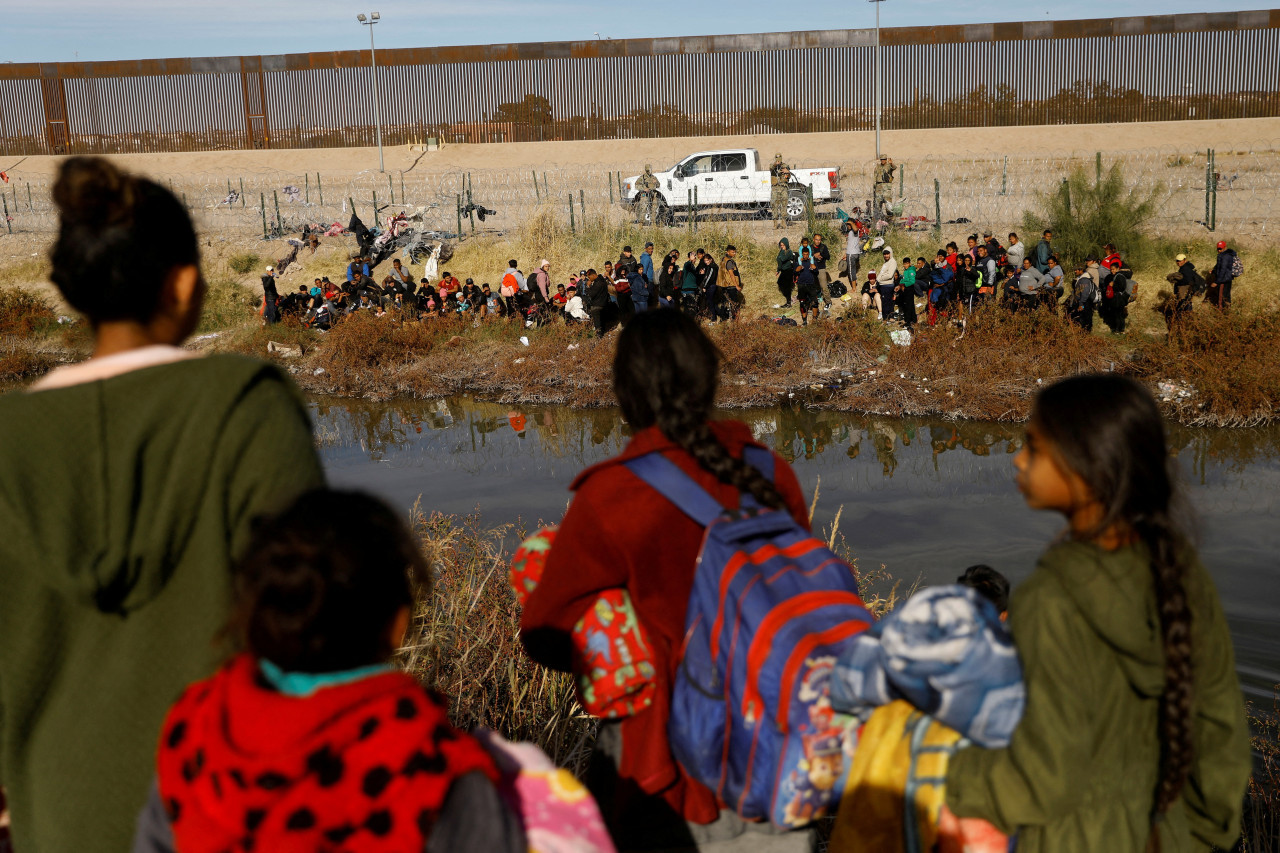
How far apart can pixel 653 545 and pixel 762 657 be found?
0.30 m

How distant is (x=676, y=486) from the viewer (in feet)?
6.41

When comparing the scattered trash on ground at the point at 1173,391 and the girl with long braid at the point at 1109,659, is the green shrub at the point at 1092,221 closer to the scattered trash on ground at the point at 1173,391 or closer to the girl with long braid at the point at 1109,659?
the scattered trash on ground at the point at 1173,391

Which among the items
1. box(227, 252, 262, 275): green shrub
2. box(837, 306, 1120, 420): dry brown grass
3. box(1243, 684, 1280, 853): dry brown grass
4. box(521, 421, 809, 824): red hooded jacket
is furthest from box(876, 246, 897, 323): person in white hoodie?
box(227, 252, 262, 275): green shrub

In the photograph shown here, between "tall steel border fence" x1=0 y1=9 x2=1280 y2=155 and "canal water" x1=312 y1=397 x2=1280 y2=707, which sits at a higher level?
"tall steel border fence" x1=0 y1=9 x2=1280 y2=155

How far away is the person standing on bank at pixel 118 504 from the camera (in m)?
1.41

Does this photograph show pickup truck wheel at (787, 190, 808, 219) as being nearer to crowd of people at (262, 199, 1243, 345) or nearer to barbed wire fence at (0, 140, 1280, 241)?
barbed wire fence at (0, 140, 1280, 241)

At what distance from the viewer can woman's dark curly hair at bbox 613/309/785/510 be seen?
76.9 inches

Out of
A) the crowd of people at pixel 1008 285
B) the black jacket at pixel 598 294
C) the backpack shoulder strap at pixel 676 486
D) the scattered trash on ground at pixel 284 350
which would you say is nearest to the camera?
the backpack shoulder strap at pixel 676 486

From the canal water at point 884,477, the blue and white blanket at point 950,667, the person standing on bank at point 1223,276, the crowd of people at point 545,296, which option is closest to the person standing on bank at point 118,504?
the blue and white blanket at point 950,667

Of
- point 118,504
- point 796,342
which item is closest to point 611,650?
point 118,504

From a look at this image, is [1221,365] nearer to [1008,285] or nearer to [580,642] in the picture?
[1008,285]

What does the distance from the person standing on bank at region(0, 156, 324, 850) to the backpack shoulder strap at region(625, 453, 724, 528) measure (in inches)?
25.8

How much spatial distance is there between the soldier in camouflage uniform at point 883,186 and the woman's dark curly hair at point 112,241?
21919 mm

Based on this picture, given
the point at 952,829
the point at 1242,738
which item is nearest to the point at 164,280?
the point at 952,829
